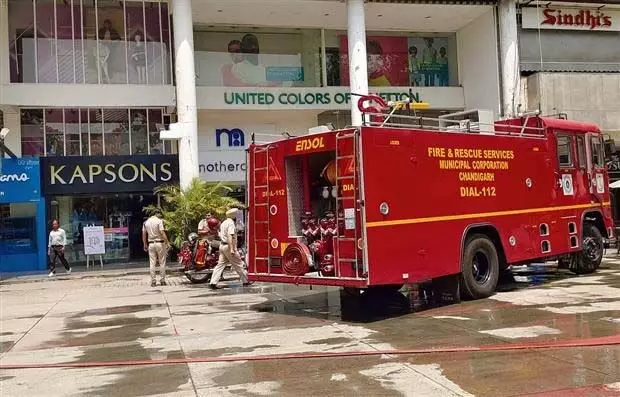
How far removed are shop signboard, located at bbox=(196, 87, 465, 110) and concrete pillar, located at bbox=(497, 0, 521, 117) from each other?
3.48m

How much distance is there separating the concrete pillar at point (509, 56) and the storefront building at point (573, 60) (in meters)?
0.47

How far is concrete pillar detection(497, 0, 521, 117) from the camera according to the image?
25375 millimetres

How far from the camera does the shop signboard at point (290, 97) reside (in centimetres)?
2477

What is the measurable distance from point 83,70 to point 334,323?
18126mm

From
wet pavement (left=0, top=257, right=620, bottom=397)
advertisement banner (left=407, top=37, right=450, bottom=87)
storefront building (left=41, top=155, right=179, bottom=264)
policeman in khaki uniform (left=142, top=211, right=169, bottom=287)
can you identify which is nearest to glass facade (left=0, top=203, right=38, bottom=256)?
storefront building (left=41, top=155, right=179, bottom=264)

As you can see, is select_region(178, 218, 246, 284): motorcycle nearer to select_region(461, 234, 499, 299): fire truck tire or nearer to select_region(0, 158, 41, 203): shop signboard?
select_region(461, 234, 499, 299): fire truck tire

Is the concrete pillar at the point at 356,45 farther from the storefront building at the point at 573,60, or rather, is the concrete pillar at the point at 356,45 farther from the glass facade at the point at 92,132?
the glass facade at the point at 92,132

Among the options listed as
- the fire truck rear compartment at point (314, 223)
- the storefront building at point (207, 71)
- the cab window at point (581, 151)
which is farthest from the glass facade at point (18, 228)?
the cab window at point (581, 151)

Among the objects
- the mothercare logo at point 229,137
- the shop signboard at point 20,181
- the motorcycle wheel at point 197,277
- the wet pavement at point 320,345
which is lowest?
the wet pavement at point 320,345

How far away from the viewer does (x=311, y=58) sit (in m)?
26.8

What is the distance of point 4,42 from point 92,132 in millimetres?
4393

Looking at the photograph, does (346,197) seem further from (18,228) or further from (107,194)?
(18,228)

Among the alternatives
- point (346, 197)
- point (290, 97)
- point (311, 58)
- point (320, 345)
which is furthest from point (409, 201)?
point (311, 58)

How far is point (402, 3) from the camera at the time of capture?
80.2 ft
